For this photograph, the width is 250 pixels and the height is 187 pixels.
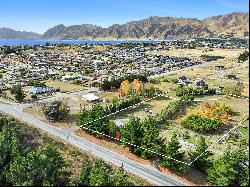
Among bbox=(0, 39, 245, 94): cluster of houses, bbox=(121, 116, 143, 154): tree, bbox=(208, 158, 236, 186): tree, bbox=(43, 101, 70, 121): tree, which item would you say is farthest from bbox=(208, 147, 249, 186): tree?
bbox=(0, 39, 245, 94): cluster of houses

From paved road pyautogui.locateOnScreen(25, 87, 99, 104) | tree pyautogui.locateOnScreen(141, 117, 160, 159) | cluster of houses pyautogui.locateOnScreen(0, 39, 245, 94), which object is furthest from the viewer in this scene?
cluster of houses pyautogui.locateOnScreen(0, 39, 245, 94)

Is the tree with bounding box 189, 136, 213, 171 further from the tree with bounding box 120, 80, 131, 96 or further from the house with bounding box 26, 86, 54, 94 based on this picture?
the house with bounding box 26, 86, 54, 94

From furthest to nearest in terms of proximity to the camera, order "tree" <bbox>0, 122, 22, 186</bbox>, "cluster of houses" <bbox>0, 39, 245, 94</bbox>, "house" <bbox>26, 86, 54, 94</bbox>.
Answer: "cluster of houses" <bbox>0, 39, 245, 94</bbox> < "house" <bbox>26, 86, 54, 94</bbox> < "tree" <bbox>0, 122, 22, 186</bbox>

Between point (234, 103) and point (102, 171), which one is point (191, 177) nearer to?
point (102, 171)

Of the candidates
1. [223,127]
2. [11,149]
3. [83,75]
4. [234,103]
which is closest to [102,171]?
[11,149]

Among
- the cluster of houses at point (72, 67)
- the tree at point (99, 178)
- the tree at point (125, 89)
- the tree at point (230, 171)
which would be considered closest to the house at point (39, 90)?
the cluster of houses at point (72, 67)

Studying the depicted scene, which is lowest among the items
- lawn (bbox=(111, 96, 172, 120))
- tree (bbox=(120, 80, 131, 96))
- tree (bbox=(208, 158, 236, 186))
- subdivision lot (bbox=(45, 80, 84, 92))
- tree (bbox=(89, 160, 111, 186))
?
subdivision lot (bbox=(45, 80, 84, 92))

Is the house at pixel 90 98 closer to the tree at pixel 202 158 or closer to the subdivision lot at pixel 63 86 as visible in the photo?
the subdivision lot at pixel 63 86
